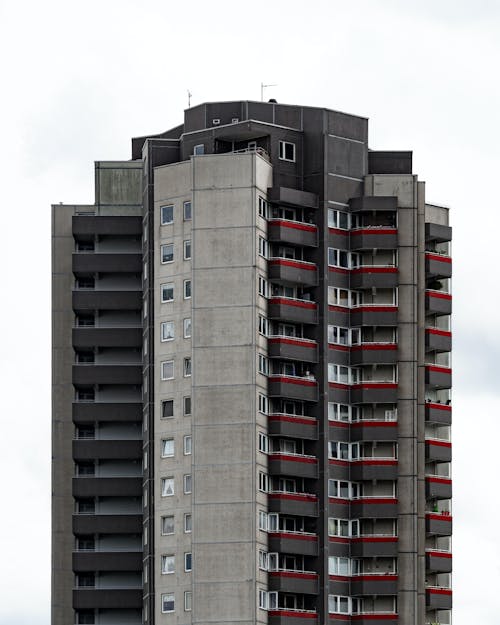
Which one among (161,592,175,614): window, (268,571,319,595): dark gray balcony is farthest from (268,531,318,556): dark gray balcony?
(161,592,175,614): window

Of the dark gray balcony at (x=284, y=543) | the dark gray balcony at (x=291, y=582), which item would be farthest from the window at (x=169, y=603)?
the dark gray balcony at (x=284, y=543)

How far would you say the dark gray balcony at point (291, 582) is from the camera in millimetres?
198000

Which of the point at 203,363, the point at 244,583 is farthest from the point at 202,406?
the point at 244,583

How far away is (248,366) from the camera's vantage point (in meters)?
200

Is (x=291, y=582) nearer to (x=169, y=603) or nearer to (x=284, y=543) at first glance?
(x=284, y=543)

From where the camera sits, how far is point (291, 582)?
19875cm

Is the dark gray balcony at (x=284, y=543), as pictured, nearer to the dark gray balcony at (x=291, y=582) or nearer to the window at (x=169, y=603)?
the dark gray balcony at (x=291, y=582)

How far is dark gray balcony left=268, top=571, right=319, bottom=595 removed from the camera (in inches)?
7795

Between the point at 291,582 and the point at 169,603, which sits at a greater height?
the point at 291,582

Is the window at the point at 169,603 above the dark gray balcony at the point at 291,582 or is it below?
below

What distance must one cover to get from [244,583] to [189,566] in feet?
17.5

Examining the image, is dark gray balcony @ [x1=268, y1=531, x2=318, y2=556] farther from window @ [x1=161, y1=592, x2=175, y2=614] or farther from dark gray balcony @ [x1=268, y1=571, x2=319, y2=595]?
window @ [x1=161, y1=592, x2=175, y2=614]

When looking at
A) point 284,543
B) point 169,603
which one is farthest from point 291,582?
point 169,603

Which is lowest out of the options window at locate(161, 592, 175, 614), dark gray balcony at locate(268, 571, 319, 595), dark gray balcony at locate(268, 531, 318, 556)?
window at locate(161, 592, 175, 614)
